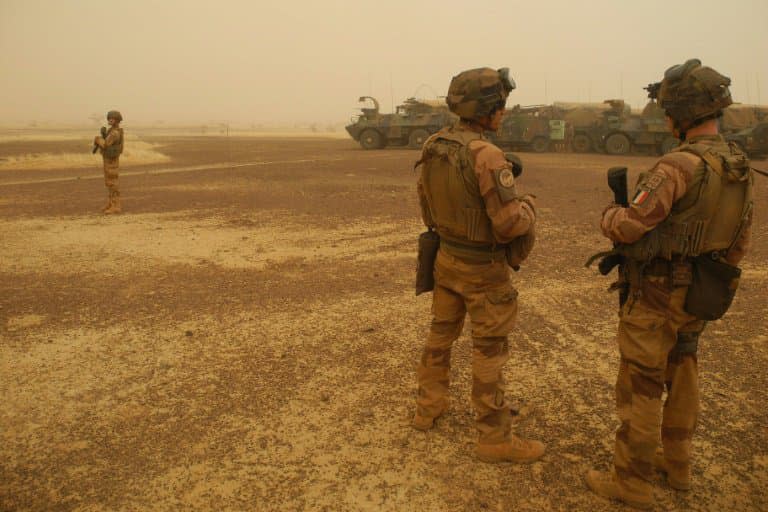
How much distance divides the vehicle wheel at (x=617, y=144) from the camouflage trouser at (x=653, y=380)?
2035 cm

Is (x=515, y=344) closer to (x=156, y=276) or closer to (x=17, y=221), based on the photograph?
(x=156, y=276)

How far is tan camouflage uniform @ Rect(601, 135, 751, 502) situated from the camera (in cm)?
227

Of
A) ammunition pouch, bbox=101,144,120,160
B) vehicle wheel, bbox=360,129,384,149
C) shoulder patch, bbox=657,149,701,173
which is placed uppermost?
vehicle wheel, bbox=360,129,384,149

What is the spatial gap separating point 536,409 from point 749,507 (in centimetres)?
108

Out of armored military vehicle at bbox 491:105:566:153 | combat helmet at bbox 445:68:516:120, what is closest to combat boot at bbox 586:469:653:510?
combat helmet at bbox 445:68:516:120

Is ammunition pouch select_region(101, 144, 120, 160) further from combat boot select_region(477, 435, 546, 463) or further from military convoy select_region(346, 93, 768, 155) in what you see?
Result: military convoy select_region(346, 93, 768, 155)

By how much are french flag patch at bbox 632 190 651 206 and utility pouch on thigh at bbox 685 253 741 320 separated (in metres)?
0.35

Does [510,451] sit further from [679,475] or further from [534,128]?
[534,128]

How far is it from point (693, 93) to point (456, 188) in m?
1.00

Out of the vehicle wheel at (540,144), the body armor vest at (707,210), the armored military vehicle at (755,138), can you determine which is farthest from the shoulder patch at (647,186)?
the vehicle wheel at (540,144)

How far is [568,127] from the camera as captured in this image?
909 inches

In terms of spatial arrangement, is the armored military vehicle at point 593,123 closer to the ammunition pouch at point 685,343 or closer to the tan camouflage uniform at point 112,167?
the tan camouflage uniform at point 112,167

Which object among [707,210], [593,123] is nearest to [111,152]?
[707,210]

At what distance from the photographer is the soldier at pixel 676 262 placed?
2248mm
